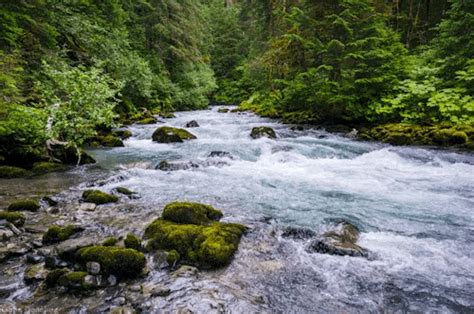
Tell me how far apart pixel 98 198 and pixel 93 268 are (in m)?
2.51

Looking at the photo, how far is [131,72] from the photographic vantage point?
19.0 metres

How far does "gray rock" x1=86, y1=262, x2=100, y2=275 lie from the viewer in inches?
135

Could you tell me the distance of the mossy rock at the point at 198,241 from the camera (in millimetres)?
3869

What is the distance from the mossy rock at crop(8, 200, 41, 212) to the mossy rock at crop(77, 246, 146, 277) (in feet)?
7.39

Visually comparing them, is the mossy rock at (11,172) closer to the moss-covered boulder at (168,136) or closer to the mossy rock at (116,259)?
the mossy rock at (116,259)

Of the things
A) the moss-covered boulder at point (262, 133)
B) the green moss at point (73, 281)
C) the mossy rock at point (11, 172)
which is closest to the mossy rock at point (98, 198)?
the green moss at point (73, 281)

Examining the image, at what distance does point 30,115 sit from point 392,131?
39.5ft

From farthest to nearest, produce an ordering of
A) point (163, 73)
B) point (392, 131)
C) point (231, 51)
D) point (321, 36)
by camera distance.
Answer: point (231, 51) → point (163, 73) → point (321, 36) → point (392, 131)

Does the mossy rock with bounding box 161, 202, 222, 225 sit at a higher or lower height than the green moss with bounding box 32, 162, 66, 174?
lower

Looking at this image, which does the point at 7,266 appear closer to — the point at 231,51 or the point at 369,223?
the point at 369,223

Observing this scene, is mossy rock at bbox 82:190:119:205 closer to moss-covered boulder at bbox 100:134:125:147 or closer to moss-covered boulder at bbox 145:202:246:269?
moss-covered boulder at bbox 145:202:246:269

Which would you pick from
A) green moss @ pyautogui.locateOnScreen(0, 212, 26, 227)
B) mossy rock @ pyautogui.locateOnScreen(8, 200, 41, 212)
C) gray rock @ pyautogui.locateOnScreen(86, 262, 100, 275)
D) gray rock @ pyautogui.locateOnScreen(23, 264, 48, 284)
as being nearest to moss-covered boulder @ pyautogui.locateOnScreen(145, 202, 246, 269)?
gray rock @ pyautogui.locateOnScreen(86, 262, 100, 275)

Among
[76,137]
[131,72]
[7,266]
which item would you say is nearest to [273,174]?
[76,137]

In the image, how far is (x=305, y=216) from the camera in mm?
5445
